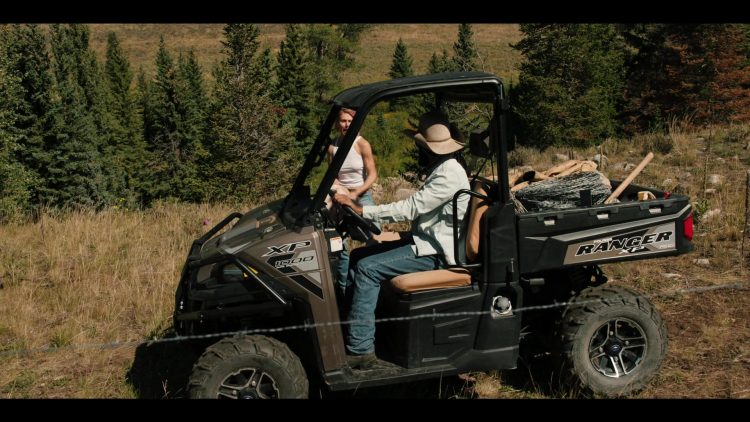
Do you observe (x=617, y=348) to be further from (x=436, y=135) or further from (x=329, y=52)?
(x=329, y=52)

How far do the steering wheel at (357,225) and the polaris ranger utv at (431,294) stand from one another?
2 cm

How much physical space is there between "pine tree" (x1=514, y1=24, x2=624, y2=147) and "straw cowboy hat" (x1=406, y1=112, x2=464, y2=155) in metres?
37.0

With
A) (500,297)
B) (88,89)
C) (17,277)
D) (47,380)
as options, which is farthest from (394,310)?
(88,89)

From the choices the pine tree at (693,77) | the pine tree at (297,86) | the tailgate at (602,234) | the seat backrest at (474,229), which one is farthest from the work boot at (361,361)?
the pine tree at (297,86)

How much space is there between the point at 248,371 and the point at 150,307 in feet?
9.16

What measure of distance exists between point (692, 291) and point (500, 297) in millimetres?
2981

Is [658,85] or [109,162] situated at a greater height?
[658,85]

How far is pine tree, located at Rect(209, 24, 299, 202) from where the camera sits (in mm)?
33250

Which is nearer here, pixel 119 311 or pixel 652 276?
pixel 119 311

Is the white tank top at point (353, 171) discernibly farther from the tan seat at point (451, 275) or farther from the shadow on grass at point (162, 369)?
the tan seat at point (451, 275)

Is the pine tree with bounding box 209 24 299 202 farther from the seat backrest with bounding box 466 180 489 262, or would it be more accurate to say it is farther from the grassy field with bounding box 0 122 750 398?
the seat backrest with bounding box 466 180 489 262

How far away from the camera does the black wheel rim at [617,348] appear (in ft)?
16.4

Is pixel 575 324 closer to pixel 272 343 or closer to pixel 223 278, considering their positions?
pixel 272 343

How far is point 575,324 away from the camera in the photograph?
4.95 m
